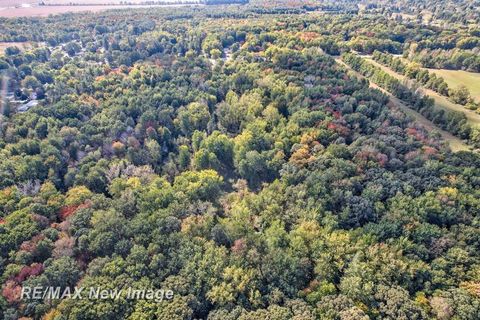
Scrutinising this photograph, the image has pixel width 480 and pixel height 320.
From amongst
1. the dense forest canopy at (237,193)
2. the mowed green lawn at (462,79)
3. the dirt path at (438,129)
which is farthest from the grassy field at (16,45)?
the mowed green lawn at (462,79)

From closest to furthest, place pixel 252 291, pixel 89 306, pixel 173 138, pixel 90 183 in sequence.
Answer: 1. pixel 89 306
2. pixel 252 291
3. pixel 90 183
4. pixel 173 138

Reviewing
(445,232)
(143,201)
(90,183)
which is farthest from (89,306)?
(445,232)

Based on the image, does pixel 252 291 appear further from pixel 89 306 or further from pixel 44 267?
pixel 44 267

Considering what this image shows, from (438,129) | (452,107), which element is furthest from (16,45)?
(452,107)

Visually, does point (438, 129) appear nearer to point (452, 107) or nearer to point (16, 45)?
point (452, 107)

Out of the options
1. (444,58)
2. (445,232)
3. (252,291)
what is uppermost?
(444,58)

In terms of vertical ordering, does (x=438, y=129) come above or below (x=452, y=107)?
below

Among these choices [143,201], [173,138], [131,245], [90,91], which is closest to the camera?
[131,245]

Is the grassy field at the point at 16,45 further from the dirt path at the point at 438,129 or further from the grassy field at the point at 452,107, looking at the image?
the grassy field at the point at 452,107
